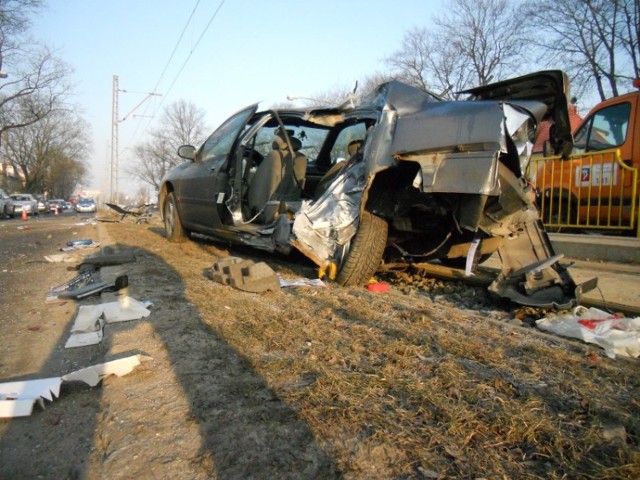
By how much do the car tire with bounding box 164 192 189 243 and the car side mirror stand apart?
35.9 inches

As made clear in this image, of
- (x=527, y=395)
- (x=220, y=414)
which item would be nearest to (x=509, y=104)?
(x=527, y=395)

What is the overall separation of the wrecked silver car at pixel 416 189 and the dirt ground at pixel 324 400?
651 millimetres

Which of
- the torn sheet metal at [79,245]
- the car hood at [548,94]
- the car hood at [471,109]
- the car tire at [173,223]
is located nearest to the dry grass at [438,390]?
the car hood at [471,109]

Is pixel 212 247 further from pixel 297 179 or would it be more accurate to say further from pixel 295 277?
pixel 295 277

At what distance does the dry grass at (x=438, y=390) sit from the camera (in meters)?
1.43

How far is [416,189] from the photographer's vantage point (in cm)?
375

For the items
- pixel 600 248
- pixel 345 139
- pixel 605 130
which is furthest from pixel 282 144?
pixel 605 130

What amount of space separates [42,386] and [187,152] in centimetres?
484

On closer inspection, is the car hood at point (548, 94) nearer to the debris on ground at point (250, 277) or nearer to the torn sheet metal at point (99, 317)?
the debris on ground at point (250, 277)

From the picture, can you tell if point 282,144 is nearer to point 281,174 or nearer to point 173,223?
point 281,174

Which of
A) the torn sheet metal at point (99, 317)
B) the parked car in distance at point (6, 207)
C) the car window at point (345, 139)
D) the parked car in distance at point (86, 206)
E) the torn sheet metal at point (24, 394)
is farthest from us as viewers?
the parked car in distance at point (86, 206)

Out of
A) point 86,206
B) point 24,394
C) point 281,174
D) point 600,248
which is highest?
point 281,174

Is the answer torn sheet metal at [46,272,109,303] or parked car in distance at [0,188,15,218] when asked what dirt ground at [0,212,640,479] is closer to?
torn sheet metal at [46,272,109,303]

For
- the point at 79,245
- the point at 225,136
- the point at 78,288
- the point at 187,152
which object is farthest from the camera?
the point at 79,245
